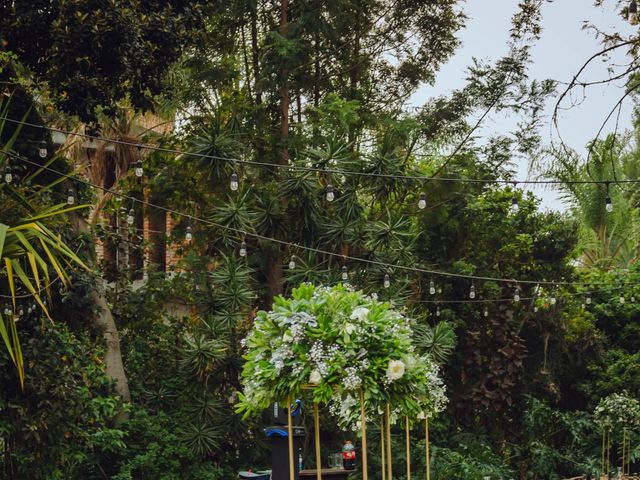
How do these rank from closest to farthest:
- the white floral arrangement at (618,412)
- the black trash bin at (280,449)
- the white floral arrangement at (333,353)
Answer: the white floral arrangement at (333,353), the black trash bin at (280,449), the white floral arrangement at (618,412)

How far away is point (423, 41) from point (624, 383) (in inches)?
236

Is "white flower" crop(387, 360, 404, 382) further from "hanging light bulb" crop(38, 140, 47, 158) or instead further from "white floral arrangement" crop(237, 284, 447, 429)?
"hanging light bulb" crop(38, 140, 47, 158)

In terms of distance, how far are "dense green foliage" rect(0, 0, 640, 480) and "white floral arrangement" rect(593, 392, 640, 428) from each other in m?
0.46

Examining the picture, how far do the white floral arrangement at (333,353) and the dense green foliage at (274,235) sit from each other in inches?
149

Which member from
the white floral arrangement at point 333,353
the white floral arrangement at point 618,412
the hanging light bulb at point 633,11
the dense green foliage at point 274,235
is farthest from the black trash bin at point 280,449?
the white floral arrangement at point 618,412

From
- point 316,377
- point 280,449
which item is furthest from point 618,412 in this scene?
point 316,377

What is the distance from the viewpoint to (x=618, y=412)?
42.0 feet

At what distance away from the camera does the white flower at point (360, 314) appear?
16.7 feet

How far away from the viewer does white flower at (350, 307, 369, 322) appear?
509cm

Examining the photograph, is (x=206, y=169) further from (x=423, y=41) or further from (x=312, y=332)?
(x=312, y=332)

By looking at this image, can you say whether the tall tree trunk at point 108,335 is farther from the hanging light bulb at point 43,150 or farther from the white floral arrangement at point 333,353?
the white floral arrangement at point 333,353

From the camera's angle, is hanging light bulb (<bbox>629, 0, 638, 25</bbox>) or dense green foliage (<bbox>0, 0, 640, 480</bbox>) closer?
hanging light bulb (<bbox>629, 0, 638, 25</bbox>)

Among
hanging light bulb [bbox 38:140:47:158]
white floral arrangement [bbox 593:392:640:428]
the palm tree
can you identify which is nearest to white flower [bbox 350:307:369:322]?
hanging light bulb [bbox 38:140:47:158]

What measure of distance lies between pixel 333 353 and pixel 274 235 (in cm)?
679
